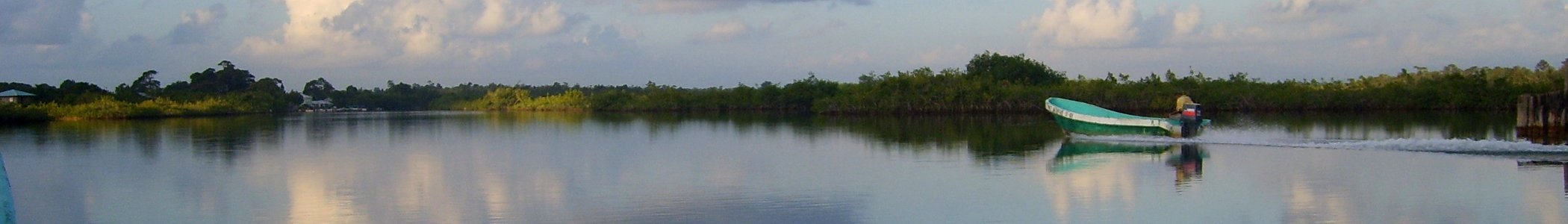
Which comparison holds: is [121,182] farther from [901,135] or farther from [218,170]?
[901,135]

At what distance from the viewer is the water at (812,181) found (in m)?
10.8

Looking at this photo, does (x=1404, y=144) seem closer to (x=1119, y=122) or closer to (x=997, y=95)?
(x=1119, y=122)

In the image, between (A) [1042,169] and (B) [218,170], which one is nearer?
(A) [1042,169]

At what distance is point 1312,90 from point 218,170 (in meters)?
49.9

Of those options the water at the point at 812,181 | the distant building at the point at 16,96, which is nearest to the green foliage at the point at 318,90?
the distant building at the point at 16,96

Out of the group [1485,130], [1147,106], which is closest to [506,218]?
[1485,130]

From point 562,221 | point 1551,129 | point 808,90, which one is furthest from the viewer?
point 808,90

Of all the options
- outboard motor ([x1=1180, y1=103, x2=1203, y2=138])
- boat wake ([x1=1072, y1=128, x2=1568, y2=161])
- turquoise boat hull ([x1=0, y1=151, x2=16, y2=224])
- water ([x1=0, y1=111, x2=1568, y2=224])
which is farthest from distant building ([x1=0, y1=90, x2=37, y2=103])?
turquoise boat hull ([x1=0, y1=151, x2=16, y2=224])

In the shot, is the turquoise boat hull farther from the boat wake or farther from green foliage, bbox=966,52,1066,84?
green foliage, bbox=966,52,1066,84

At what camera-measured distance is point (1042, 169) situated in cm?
1536

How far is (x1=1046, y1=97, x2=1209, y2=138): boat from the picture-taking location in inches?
856

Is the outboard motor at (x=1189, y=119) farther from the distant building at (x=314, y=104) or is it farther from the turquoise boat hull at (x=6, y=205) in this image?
the distant building at (x=314, y=104)

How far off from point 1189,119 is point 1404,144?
3.92 meters

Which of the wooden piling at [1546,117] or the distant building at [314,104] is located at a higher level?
the distant building at [314,104]
